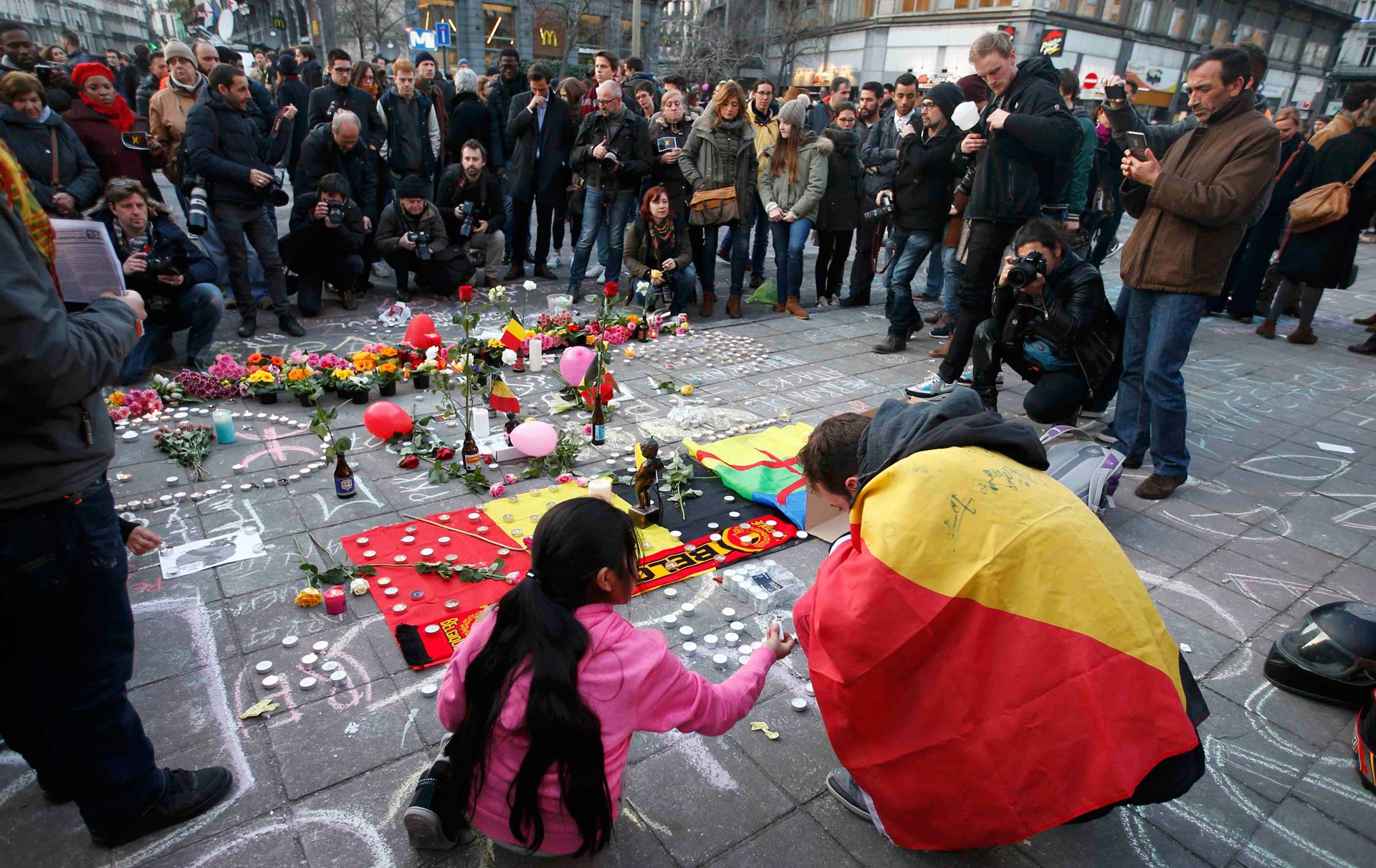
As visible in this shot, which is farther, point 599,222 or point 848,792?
point 599,222

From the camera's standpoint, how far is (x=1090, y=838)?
7.38ft

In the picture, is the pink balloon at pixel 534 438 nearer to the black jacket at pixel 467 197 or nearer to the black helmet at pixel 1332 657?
the black helmet at pixel 1332 657

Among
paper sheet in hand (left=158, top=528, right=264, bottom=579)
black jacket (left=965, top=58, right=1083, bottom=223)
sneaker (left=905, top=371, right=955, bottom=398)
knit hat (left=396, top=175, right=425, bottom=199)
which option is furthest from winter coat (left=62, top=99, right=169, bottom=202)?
black jacket (left=965, top=58, right=1083, bottom=223)

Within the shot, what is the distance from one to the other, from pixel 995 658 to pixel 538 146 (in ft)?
24.1

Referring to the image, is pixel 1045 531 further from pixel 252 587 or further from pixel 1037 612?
pixel 252 587

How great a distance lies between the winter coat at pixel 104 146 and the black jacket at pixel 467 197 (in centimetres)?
244

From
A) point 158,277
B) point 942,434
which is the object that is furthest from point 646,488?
point 158,277

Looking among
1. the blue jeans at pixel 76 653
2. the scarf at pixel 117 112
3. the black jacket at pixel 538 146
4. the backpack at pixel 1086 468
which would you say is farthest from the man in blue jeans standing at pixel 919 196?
the scarf at pixel 117 112

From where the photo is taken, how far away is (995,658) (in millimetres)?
1876

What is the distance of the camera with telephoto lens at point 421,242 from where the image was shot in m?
7.30

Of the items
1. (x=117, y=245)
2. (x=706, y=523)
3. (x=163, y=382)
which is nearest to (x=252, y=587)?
(x=706, y=523)

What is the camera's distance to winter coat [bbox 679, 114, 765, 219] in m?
7.35

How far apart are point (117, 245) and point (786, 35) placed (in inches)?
1374

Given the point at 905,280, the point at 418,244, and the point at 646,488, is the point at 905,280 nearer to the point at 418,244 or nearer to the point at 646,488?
the point at 646,488
